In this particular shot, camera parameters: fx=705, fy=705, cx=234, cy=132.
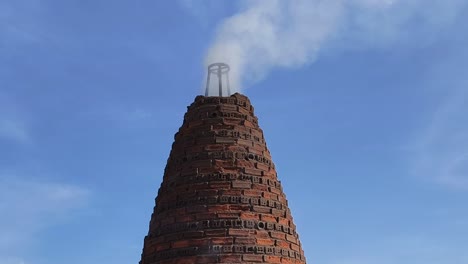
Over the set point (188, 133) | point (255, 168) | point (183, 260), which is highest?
point (188, 133)

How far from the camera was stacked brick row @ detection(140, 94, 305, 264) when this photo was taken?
1545 centimetres

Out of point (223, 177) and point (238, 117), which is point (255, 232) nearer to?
point (223, 177)

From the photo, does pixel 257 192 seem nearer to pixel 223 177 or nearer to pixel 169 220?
pixel 223 177

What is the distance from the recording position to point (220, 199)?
52.0 ft

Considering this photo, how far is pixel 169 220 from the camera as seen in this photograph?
16203 millimetres

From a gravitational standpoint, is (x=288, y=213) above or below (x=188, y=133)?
below

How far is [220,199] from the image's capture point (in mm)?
15859

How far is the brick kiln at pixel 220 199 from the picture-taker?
15.5 m

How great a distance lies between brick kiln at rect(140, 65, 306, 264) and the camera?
15.5 meters

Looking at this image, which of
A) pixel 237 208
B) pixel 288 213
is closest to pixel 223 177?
pixel 237 208

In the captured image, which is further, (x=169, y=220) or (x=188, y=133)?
(x=188, y=133)

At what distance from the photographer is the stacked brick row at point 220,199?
15.5m

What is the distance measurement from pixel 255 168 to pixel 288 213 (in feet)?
4.39

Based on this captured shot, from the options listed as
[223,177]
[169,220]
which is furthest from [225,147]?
[169,220]
